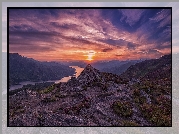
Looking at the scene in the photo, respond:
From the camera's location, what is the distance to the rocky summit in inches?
562

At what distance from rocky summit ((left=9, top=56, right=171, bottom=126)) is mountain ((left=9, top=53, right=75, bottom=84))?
2.32 ft

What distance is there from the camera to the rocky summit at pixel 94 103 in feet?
46.9

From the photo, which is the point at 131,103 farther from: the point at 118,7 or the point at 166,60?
the point at 118,7

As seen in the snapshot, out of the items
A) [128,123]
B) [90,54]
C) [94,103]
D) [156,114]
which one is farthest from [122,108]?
[90,54]

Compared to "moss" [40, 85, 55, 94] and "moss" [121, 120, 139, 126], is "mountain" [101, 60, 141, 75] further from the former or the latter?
"moss" [40, 85, 55, 94]

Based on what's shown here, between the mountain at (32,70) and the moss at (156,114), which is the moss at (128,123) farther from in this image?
the mountain at (32,70)

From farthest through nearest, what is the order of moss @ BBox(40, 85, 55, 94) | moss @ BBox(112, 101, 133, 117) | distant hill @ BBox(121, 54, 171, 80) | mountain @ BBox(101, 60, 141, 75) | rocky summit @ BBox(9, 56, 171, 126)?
1. moss @ BBox(40, 85, 55, 94)
2. distant hill @ BBox(121, 54, 171, 80)
3. mountain @ BBox(101, 60, 141, 75)
4. moss @ BBox(112, 101, 133, 117)
5. rocky summit @ BBox(9, 56, 171, 126)

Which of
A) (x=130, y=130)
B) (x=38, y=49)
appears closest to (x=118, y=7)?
(x=38, y=49)

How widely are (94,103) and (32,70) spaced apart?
12.3ft

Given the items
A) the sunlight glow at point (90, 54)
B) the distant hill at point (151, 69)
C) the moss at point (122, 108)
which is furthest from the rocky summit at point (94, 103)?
the sunlight glow at point (90, 54)

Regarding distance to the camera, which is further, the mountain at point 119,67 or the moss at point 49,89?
the moss at point 49,89

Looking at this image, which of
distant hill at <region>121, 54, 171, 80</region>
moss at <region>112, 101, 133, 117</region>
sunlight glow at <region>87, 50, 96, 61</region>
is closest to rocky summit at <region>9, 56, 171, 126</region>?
moss at <region>112, 101, 133, 117</region>

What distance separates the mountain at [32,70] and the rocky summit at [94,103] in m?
0.71

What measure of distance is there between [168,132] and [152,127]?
0.85 metres
